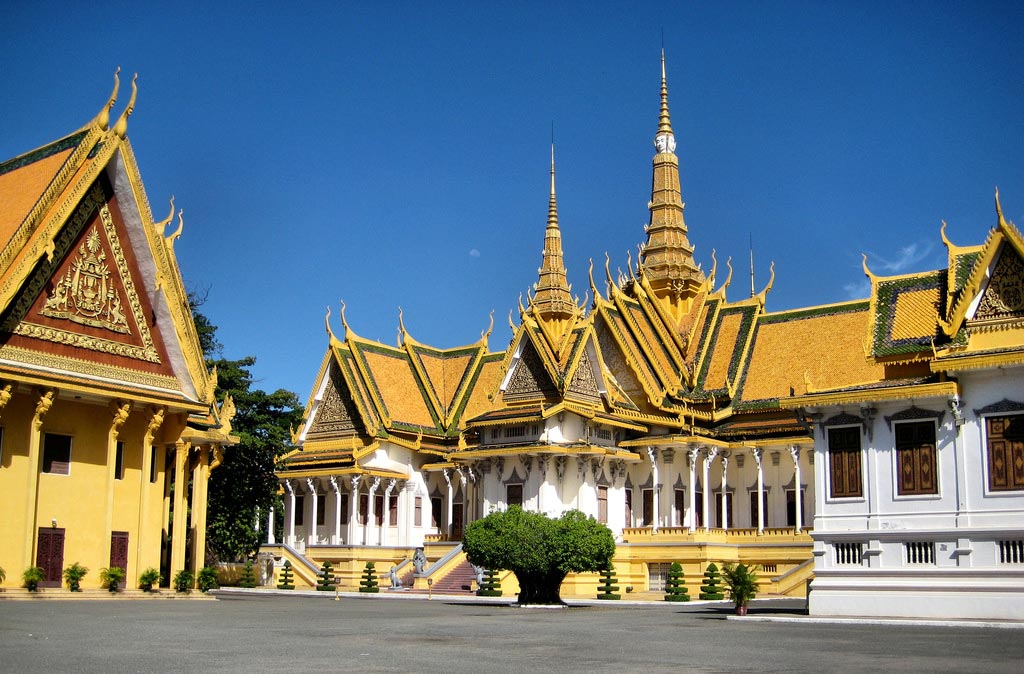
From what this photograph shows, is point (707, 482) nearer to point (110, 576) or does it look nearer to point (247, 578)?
point (247, 578)

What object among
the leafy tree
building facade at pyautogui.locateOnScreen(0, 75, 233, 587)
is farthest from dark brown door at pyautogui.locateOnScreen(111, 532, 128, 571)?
the leafy tree

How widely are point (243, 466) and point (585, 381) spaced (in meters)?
14.1

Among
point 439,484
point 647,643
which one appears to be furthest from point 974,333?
point 439,484

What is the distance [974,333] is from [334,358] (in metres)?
29.1

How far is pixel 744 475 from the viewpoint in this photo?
4166cm

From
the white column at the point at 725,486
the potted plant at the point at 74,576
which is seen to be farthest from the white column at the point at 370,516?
the potted plant at the point at 74,576

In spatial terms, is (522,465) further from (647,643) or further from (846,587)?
(647,643)

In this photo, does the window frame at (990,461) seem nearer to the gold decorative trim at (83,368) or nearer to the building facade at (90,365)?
the building facade at (90,365)

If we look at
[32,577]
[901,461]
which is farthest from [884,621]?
[32,577]

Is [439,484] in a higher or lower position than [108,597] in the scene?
higher

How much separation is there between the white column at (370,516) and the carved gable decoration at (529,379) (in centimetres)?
707

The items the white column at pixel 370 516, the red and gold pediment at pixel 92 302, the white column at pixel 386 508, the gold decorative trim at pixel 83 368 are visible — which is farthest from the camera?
the white column at pixel 386 508

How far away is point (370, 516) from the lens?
45250 millimetres

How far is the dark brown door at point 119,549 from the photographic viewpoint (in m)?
27.8
